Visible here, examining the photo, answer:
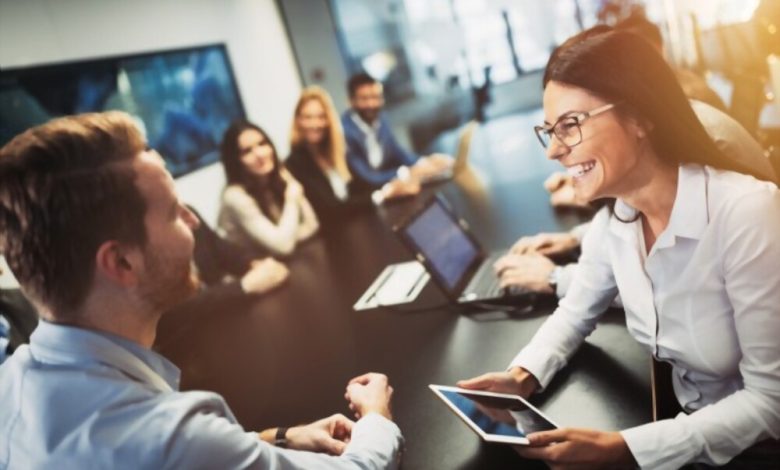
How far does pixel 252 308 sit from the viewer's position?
6.72 feet

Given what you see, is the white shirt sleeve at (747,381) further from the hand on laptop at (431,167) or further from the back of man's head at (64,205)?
the hand on laptop at (431,167)

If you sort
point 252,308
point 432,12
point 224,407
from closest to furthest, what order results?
point 224,407
point 252,308
point 432,12

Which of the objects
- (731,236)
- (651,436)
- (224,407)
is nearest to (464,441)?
(651,436)

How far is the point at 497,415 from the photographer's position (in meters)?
0.94

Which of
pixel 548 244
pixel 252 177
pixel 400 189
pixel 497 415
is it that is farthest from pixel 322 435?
pixel 400 189

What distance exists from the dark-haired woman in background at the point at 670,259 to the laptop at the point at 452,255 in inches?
16.7

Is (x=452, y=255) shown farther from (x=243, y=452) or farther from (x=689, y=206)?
(x=243, y=452)

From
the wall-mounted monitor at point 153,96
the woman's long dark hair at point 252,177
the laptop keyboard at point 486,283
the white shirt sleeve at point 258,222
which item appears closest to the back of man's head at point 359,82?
the woman's long dark hair at point 252,177

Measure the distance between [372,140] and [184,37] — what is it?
1549mm

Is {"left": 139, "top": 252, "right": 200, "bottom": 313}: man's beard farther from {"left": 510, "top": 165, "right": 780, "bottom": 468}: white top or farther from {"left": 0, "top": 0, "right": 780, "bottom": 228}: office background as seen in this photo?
{"left": 0, "top": 0, "right": 780, "bottom": 228}: office background

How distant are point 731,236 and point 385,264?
1.29 m

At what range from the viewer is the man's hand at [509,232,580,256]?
1686 millimetres

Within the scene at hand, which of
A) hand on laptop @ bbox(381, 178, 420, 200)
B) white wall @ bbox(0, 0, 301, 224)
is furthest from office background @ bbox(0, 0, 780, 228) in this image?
hand on laptop @ bbox(381, 178, 420, 200)

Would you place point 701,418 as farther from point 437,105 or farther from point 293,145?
point 437,105
